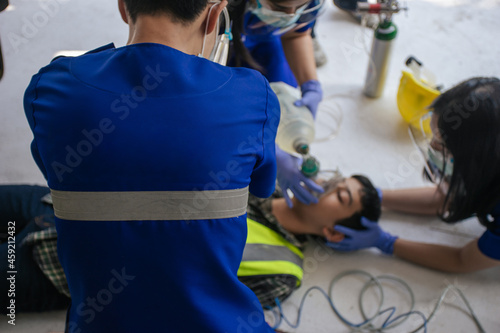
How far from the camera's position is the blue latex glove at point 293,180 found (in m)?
1.69

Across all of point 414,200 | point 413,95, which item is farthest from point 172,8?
point 413,95

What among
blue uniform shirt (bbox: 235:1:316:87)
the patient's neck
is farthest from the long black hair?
blue uniform shirt (bbox: 235:1:316:87)

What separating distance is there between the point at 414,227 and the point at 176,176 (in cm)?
138

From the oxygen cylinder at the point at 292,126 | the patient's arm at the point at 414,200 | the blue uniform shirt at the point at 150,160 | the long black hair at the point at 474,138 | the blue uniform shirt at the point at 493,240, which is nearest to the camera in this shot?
the blue uniform shirt at the point at 150,160

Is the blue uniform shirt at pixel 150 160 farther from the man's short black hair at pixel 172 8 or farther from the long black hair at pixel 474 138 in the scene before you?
the long black hair at pixel 474 138

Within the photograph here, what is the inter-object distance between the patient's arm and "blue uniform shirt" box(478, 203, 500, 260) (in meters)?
0.34

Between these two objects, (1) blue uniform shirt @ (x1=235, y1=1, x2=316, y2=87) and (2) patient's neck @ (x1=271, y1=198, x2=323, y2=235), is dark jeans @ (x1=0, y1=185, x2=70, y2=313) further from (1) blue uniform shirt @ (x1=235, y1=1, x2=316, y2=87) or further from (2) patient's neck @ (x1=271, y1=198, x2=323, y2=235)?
(1) blue uniform shirt @ (x1=235, y1=1, x2=316, y2=87)

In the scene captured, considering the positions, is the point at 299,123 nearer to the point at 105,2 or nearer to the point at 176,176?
the point at 176,176

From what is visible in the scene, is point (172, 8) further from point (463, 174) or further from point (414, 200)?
point (414, 200)

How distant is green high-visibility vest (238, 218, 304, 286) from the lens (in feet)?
5.24

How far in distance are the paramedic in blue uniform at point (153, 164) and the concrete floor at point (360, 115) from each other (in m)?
0.77

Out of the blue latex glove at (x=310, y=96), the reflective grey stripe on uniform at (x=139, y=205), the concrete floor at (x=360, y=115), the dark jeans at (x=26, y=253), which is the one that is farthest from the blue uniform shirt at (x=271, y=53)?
the reflective grey stripe on uniform at (x=139, y=205)

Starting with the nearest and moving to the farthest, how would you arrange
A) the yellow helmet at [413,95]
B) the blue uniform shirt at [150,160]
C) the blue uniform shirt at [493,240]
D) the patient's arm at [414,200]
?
1. the blue uniform shirt at [150,160]
2. the blue uniform shirt at [493,240]
3. the patient's arm at [414,200]
4. the yellow helmet at [413,95]

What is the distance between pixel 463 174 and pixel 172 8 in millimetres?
1044
